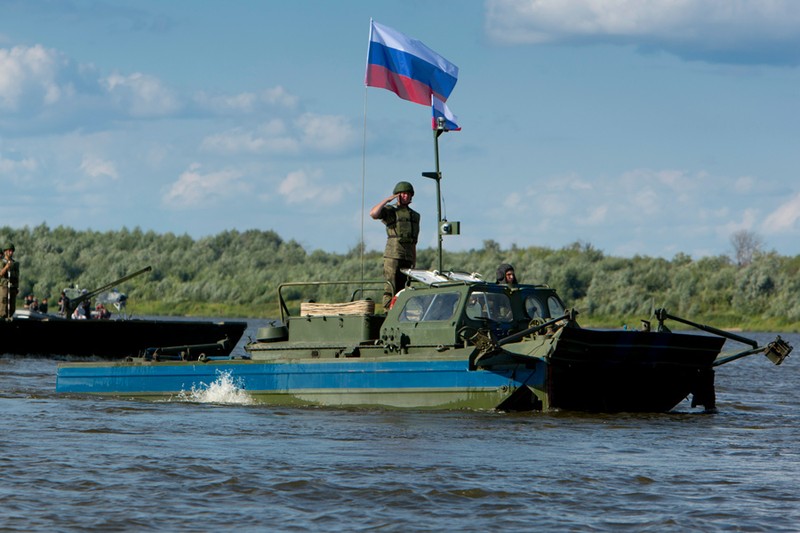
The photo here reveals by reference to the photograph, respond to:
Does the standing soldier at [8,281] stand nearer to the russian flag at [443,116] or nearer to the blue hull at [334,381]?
the blue hull at [334,381]

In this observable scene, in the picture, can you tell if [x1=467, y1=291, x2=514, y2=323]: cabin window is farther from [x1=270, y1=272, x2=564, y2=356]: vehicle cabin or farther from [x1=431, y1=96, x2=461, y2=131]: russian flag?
[x1=431, y1=96, x2=461, y2=131]: russian flag

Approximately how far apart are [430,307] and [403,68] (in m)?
4.69

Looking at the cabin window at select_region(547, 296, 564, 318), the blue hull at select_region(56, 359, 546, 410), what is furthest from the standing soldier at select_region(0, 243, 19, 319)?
the cabin window at select_region(547, 296, 564, 318)

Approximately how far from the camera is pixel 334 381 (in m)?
20.4

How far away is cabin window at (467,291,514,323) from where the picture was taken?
2006 cm

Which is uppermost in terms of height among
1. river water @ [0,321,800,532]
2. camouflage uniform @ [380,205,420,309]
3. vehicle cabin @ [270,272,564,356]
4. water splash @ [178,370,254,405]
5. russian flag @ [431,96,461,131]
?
russian flag @ [431,96,461,131]

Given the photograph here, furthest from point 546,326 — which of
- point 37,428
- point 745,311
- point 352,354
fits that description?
point 745,311

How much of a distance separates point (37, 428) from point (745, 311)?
212ft

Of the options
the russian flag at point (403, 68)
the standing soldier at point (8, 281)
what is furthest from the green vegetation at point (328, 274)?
the russian flag at point (403, 68)

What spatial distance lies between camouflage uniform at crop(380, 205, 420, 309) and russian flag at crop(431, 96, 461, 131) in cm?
173

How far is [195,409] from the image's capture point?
21.1 metres

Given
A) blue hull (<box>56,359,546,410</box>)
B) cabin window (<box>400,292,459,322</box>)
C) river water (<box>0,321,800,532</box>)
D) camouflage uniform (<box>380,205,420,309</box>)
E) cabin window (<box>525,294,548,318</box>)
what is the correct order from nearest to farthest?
river water (<box>0,321,800,532</box>) → blue hull (<box>56,359,546,410</box>) → cabin window (<box>400,292,459,322</box>) → cabin window (<box>525,294,548,318</box>) → camouflage uniform (<box>380,205,420,309</box>)

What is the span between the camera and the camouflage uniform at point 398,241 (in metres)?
21.5

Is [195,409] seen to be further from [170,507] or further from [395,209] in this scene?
[170,507]
